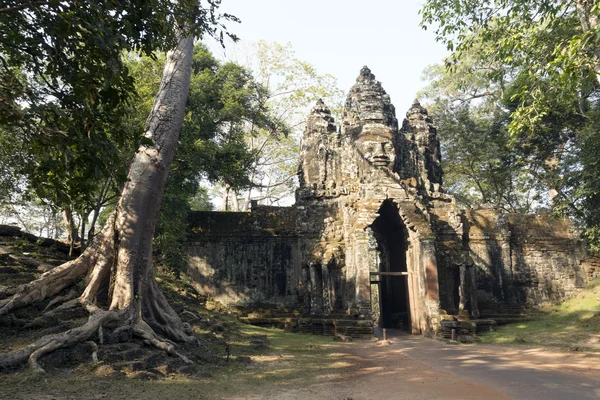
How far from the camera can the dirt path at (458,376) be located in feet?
19.5

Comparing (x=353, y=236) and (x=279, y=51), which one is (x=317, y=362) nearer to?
(x=353, y=236)

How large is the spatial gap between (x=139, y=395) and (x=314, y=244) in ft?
36.8

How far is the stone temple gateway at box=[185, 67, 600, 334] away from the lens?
1466 centimetres

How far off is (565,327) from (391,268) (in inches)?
270

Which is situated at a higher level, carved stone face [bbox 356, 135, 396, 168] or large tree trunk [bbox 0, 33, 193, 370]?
carved stone face [bbox 356, 135, 396, 168]

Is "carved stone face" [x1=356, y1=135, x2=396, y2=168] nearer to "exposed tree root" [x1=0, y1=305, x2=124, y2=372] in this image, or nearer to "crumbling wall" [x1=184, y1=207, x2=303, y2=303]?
"crumbling wall" [x1=184, y1=207, x2=303, y2=303]

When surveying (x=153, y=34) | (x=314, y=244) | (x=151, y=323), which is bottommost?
(x=151, y=323)

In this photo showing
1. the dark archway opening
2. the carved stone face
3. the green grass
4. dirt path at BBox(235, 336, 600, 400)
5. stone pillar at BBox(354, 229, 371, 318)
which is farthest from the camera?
the dark archway opening

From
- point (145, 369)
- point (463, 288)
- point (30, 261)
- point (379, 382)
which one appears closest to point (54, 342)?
point (145, 369)

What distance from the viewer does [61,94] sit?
4703 millimetres

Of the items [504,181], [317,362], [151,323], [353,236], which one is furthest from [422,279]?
[504,181]

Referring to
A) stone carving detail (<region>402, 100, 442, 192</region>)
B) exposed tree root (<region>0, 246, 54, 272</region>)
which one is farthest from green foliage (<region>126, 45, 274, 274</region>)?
stone carving detail (<region>402, 100, 442, 192</region>)

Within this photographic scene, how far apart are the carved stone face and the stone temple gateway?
4 cm

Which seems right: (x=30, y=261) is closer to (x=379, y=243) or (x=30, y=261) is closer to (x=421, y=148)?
(x=379, y=243)
